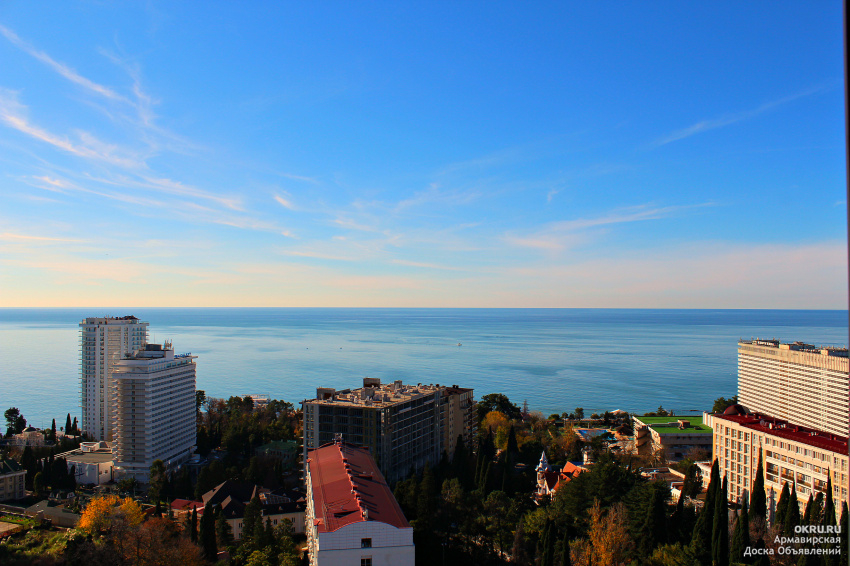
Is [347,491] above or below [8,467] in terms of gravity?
above

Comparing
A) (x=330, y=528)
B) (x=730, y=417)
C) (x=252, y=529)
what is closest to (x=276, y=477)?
(x=252, y=529)

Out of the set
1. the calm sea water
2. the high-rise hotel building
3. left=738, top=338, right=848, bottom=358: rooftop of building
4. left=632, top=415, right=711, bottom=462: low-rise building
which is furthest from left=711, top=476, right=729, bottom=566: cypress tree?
the calm sea water

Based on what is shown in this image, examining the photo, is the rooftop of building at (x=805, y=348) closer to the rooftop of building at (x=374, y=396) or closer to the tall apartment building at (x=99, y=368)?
the rooftop of building at (x=374, y=396)

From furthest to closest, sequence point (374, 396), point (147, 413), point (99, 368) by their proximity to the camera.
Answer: point (99, 368) → point (147, 413) → point (374, 396)

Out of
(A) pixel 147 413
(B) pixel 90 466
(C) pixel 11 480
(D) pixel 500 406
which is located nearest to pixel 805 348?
(D) pixel 500 406

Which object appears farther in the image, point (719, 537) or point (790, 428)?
point (790, 428)

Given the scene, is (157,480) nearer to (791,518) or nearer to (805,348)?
(791,518)

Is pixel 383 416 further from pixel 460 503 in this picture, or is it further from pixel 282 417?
pixel 282 417
